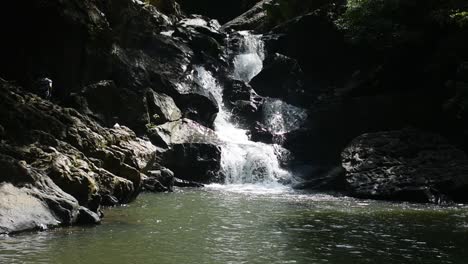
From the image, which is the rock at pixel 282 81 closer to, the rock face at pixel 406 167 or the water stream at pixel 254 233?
the rock face at pixel 406 167

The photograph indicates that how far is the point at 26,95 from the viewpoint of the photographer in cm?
1952

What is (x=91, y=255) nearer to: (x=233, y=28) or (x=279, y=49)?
(x=279, y=49)

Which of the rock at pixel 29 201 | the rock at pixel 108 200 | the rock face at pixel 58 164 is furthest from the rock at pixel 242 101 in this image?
the rock at pixel 29 201

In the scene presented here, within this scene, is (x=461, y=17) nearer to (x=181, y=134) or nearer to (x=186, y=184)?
(x=186, y=184)

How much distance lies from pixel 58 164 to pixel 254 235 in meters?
6.36

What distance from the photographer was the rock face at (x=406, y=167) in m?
21.9

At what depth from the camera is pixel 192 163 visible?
27.1m

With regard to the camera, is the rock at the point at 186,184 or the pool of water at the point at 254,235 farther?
the rock at the point at 186,184

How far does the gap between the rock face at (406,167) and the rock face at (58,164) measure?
366 inches

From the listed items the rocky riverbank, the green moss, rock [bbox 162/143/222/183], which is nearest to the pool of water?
the rocky riverbank

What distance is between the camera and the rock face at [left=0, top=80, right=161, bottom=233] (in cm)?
1337

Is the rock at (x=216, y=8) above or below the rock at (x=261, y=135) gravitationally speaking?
above

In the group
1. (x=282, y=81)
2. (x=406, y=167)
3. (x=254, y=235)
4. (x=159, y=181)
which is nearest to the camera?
(x=254, y=235)

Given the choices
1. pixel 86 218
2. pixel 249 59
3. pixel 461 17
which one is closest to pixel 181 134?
pixel 249 59
